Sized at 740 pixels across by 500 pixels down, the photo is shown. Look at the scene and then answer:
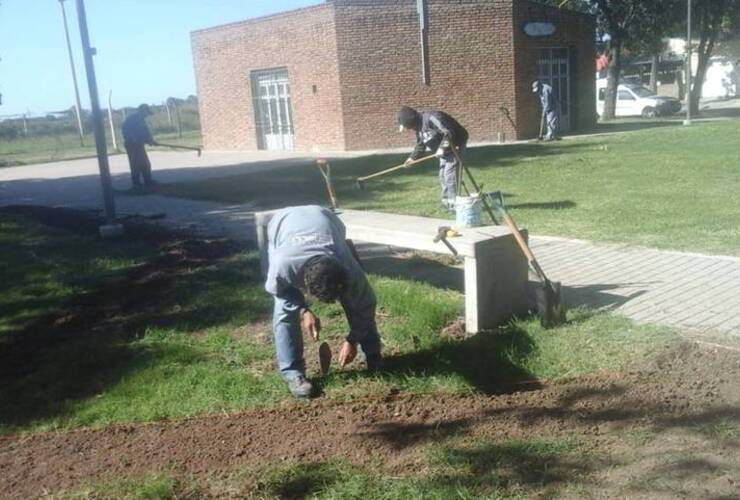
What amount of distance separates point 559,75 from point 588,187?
1568 cm

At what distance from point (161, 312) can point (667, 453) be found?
433cm

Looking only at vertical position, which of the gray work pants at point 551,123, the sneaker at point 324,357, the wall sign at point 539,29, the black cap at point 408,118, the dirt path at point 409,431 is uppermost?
the wall sign at point 539,29

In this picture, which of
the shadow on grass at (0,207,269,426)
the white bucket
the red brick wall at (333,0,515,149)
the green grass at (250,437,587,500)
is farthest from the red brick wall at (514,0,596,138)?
the green grass at (250,437,587,500)

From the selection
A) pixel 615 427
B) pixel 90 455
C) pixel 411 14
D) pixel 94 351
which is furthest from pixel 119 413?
pixel 411 14

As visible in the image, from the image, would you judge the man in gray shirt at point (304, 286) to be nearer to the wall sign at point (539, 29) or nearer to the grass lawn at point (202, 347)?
the grass lawn at point (202, 347)

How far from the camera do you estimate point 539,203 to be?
10.9 metres

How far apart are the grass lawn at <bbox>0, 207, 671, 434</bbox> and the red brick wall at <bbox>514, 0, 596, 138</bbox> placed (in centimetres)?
1832

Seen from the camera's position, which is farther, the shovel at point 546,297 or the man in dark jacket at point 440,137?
the man in dark jacket at point 440,137

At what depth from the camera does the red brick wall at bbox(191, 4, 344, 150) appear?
23969 millimetres

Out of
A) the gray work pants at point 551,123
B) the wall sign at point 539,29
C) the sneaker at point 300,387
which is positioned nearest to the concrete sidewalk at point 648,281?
the sneaker at point 300,387

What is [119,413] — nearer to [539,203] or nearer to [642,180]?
[539,203]

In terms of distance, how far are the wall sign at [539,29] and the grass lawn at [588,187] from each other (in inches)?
189

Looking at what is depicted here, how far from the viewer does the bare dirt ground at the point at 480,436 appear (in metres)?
3.46

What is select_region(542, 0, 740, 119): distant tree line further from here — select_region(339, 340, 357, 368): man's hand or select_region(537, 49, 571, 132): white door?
select_region(339, 340, 357, 368): man's hand
